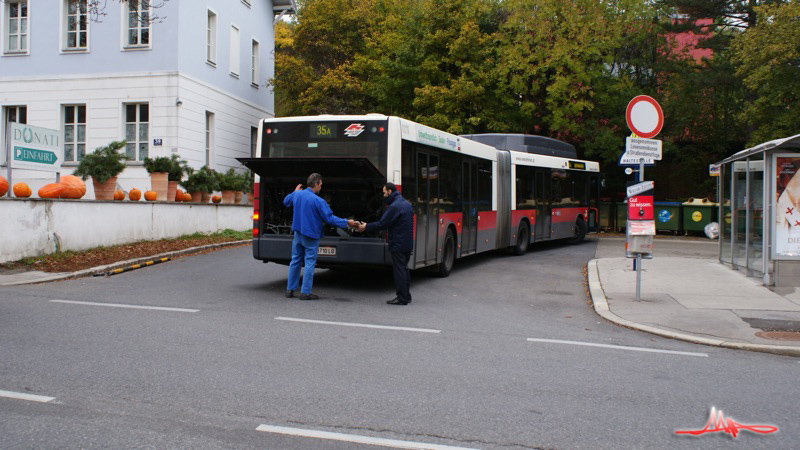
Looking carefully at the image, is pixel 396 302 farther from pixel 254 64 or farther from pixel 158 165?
pixel 254 64

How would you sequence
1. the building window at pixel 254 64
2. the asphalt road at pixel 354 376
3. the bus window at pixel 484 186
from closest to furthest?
the asphalt road at pixel 354 376 → the bus window at pixel 484 186 → the building window at pixel 254 64

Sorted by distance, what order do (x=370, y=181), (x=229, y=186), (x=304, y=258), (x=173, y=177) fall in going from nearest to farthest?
(x=304, y=258) → (x=370, y=181) → (x=173, y=177) → (x=229, y=186)

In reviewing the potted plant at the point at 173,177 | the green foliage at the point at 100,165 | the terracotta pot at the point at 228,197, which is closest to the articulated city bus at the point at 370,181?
the green foliage at the point at 100,165

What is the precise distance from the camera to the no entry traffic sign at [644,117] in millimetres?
10867

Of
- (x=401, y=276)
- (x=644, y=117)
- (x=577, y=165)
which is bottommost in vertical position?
(x=401, y=276)

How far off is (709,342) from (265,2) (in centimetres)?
2872

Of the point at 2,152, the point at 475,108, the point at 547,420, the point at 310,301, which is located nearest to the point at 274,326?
the point at 310,301

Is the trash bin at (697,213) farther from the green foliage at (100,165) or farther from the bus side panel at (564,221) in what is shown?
the green foliage at (100,165)

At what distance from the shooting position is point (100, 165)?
15.9 m

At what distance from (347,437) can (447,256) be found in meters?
9.55

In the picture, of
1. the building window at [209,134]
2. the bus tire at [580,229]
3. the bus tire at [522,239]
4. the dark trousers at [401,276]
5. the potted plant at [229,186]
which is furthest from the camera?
the building window at [209,134]

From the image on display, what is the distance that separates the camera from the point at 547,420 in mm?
4934

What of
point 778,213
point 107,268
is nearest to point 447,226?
point 778,213

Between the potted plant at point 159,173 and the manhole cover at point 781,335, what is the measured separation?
569 inches
